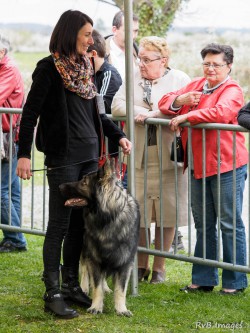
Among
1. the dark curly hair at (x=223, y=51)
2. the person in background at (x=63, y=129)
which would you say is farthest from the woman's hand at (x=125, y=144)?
the dark curly hair at (x=223, y=51)

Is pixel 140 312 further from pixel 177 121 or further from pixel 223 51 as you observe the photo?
pixel 223 51

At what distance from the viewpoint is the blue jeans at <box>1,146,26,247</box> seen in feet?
24.0

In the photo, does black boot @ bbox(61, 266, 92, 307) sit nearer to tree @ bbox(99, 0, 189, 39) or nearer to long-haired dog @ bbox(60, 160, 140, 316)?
long-haired dog @ bbox(60, 160, 140, 316)

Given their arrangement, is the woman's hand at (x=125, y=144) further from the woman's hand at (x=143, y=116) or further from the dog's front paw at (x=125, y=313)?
the dog's front paw at (x=125, y=313)

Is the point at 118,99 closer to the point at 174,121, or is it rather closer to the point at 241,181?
the point at 174,121

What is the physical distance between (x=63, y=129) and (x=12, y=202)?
2563 mm

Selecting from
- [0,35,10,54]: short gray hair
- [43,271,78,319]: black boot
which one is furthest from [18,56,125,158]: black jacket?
[0,35,10,54]: short gray hair

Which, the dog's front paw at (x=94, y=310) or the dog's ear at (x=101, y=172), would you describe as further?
the dog's front paw at (x=94, y=310)

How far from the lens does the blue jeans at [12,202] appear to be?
730 cm

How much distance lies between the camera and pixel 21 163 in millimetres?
5117

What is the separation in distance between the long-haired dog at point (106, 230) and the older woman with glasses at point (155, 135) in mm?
676

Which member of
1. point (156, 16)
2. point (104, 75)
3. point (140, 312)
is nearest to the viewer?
point (140, 312)

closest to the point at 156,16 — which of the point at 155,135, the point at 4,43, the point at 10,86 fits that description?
the point at 4,43

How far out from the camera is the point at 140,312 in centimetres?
545
